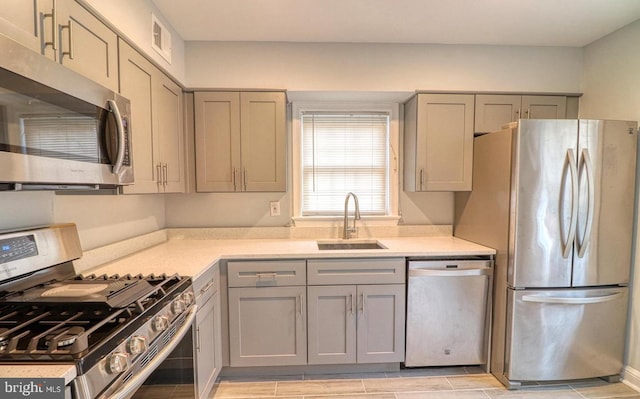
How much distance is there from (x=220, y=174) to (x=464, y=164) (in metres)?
1.93

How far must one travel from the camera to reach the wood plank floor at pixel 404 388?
6.43 ft

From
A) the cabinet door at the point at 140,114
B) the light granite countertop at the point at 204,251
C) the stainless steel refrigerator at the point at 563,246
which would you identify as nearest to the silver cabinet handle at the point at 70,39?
the cabinet door at the point at 140,114

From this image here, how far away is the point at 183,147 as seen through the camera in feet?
7.50

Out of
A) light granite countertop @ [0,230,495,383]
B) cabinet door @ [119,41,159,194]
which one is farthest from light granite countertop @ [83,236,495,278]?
cabinet door @ [119,41,159,194]

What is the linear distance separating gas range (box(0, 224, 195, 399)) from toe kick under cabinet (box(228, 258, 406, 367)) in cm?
64

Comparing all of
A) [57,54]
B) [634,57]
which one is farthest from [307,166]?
[634,57]

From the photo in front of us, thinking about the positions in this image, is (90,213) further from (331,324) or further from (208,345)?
(331,324)

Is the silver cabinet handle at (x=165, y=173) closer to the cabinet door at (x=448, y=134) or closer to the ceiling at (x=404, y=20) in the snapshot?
the ceiling at (x=404, y=20)

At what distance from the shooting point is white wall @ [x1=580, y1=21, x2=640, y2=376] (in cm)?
203

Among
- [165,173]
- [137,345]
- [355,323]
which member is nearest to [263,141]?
[165,173]

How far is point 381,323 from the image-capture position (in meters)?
2.12

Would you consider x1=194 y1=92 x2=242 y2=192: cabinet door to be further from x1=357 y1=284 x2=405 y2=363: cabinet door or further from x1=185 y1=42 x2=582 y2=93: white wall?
x1=357 y1=284 x2=405 y2=363: cabinet door

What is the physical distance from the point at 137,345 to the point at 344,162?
2.09m

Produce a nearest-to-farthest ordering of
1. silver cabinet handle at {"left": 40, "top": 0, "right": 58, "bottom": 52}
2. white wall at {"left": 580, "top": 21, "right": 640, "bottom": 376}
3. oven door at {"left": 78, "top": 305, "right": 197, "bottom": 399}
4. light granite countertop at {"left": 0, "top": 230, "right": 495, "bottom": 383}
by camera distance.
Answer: oven door at {"left": 78, "top": 305, "right": 197, "bottom": 399} → silver cabinet handle at {"left": 40, "top": 0, "right": 58, "bottom": 52} → light granite countertop at {"left": 0, "top": 230, "right": 495, "bottom": 383} → white wall at {"left": 580, "top": 21, "right": 640, "bottom": 376}
